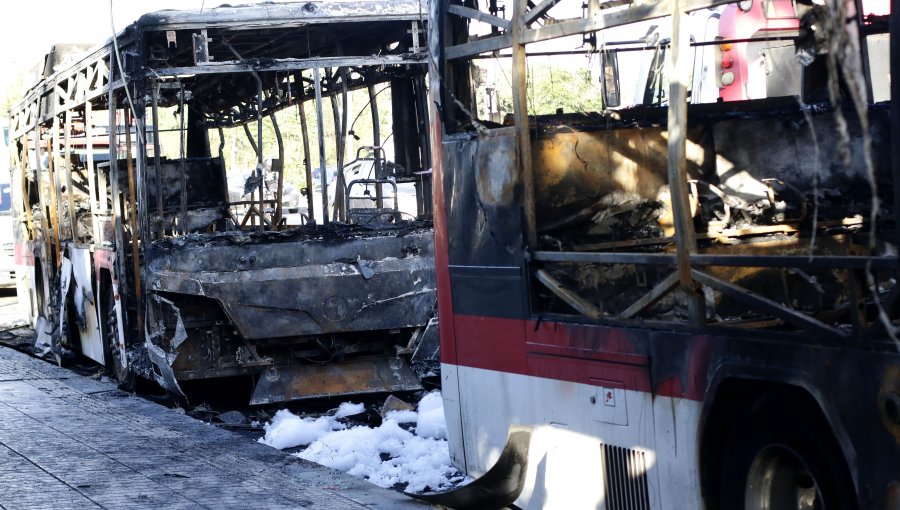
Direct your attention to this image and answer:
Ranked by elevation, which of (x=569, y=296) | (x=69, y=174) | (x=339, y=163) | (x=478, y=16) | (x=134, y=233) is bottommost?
(x=569, y=296)

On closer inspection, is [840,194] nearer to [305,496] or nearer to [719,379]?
[719,379]

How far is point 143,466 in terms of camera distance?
804cm

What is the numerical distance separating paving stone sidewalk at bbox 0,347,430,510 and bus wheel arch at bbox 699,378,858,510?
8.30 ft

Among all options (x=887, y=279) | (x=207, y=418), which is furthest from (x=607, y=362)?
(x=207, y=418)

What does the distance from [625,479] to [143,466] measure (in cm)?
398

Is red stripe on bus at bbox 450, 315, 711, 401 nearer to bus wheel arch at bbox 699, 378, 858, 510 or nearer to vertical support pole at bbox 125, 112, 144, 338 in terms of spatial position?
bus wheel arch at bbox 699, 378, 858, 510

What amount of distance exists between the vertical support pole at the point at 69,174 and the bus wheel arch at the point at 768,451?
9.52m

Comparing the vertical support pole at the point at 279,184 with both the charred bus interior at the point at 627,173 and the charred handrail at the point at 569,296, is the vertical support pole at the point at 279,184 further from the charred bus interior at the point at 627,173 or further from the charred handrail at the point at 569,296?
the charred handrail at the point at 569,296

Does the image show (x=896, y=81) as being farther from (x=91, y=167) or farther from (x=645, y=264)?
(x=91, y=167)

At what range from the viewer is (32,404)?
35.8ft

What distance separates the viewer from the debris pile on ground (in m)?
7.85

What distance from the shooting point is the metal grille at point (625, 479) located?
5.04m

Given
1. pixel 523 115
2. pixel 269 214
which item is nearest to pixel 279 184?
pixel 269 214

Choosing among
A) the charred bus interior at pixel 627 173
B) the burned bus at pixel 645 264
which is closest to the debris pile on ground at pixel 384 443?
the burned bus at pixel 645 264
